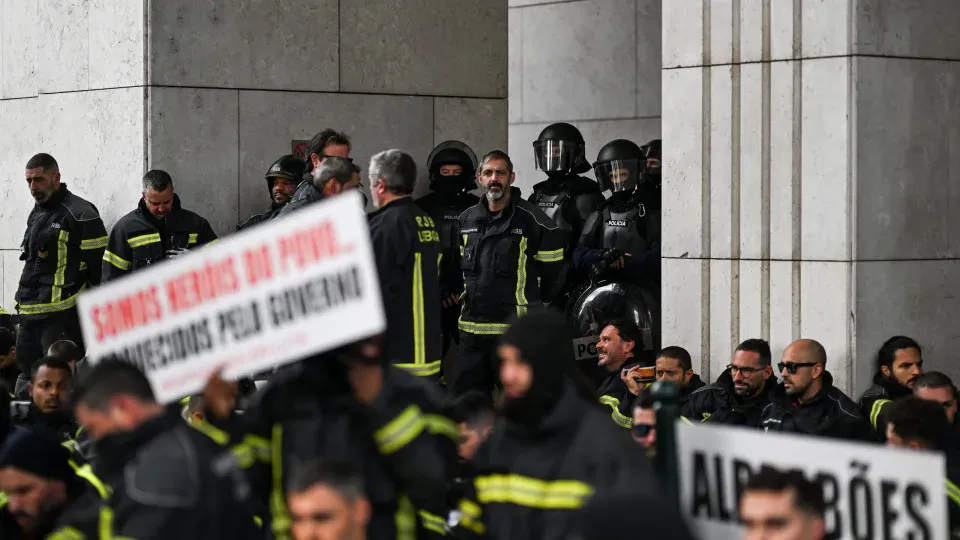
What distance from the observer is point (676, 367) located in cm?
1067

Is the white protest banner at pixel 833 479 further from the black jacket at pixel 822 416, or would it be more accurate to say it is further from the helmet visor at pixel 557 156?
the helmet visor at pixel 557 156

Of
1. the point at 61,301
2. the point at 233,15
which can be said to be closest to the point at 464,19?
the point at 233,15

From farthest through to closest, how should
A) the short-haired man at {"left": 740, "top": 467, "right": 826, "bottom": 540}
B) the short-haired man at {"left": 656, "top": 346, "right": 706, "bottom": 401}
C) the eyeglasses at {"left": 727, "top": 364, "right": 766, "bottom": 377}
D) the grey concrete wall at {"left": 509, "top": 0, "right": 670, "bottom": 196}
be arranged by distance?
the grey concrete wall at {"left": 509, "top": 0, "right": 670, "bottom": 196} < the short-haired man at {"left": 656, "top": 346, "right": 706, "bottom": 401} < the eyeglasses at {"left": 727, "top": 364, "right": 766, "bottom": 377} < the short-haired man at {"left": 740, "top": 467, "right": 826, "bottom": 540}

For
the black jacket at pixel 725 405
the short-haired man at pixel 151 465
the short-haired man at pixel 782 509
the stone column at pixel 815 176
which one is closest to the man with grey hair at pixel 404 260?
the black jacket at pixel 725 405

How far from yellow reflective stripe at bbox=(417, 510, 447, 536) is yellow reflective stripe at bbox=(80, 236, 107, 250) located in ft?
23.9

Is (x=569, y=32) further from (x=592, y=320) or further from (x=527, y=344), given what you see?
(x=527, y=344)

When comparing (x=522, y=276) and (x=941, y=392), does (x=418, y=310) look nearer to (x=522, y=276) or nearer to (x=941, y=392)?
(x=522, y=276)

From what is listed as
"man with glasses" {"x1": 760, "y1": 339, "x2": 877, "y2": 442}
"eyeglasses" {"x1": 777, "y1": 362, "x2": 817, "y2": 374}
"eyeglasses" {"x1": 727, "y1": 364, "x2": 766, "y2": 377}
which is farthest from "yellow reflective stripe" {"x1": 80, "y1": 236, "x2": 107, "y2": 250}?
"eyeglasses" {"x1": 777, "y1": 362, "x2": 817, "y2": 374}

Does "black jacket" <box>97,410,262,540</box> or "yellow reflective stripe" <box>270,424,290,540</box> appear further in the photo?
"yellow reflective stripe" <box>270,424,290,540</box>

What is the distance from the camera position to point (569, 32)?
19625 millimetres

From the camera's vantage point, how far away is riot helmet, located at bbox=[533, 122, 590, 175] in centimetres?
1457

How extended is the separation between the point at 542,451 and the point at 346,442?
64 centimetres

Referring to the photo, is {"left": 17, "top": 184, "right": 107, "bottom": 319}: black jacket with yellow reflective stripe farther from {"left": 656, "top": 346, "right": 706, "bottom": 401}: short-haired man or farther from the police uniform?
{"left": 656, "top": 346, "right": 706, "bottom": 401}: short-haired man

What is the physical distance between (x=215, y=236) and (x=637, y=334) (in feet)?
11.1
